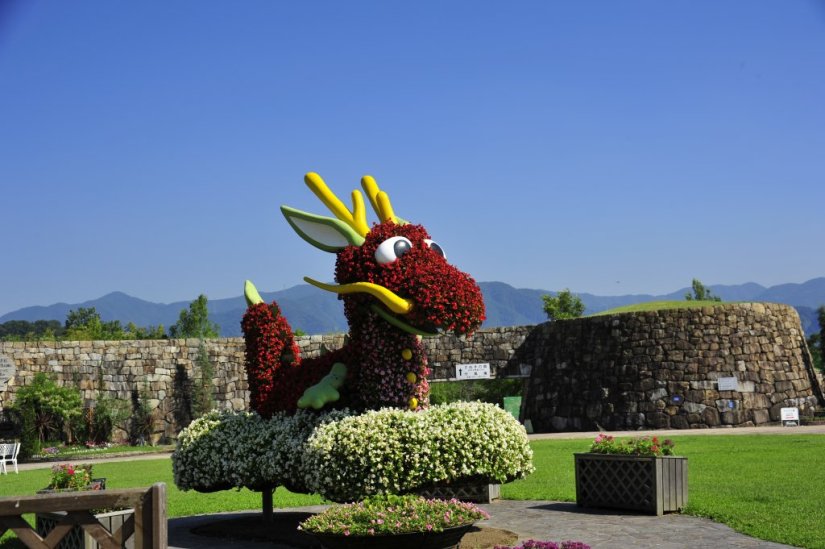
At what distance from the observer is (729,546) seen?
8.85 metres

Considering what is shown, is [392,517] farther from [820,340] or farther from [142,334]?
[142,334]

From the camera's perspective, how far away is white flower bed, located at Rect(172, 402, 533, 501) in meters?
9.12

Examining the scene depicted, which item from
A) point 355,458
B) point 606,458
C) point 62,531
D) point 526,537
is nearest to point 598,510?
point 606,458

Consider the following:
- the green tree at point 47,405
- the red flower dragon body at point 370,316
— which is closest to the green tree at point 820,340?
the green tree at point 47,405

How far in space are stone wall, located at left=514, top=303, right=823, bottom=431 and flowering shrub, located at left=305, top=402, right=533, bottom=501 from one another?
18.3m

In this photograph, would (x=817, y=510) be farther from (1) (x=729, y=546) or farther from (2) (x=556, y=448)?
(2) (x=556, y=448)

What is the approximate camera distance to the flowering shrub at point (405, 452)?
9102 mm

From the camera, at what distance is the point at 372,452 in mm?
9070

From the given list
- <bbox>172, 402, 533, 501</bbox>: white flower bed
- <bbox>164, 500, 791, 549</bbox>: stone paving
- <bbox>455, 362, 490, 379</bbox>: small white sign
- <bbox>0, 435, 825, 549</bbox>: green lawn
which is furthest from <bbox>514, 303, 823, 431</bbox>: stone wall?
<bbox>172, 402, 533, 501</bbox>: white flower bed

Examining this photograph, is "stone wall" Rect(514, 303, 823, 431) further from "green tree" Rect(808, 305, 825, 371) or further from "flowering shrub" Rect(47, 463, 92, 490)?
"flowering shrub" Rect(47, 463, 92, 490)

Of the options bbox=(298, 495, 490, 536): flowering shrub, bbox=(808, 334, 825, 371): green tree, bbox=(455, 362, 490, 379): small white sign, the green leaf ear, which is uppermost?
the green leaf ear

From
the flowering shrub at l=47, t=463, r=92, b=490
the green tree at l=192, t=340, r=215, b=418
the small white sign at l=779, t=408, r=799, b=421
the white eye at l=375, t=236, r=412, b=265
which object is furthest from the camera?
the green tree at l=192, t=340, r=215, b=418

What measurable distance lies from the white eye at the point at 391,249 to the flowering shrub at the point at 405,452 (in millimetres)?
1581

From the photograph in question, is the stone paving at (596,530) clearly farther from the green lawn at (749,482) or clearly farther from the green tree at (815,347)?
the green tree at (815,347)
